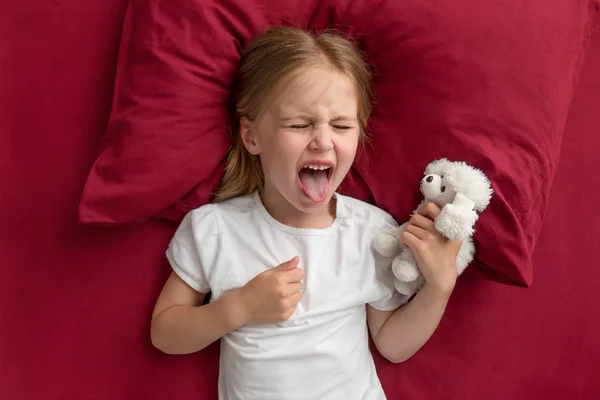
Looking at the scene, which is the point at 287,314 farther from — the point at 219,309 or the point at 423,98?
the point at 423,98

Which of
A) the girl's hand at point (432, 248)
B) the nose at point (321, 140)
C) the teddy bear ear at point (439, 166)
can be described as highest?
the nose at point (321, 140)

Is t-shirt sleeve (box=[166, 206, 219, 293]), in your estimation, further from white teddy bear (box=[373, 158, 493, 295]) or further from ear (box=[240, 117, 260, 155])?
white teddy bear (box=[373, 158, 493, 295])

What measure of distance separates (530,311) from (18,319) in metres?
1.00

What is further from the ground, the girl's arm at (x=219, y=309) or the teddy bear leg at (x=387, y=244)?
the teddy bear leg at (x=387, y=244)

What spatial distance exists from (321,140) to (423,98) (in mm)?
236

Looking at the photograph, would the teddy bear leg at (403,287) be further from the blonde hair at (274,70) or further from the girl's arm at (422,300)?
the blonde hair at (274,70)

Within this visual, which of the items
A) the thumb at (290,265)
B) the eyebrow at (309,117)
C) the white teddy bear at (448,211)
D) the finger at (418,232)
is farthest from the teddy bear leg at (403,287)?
the eyebrow at (309,117)

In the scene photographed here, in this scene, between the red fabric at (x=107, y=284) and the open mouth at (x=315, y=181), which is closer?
the open mouth at (x=315, y=181)

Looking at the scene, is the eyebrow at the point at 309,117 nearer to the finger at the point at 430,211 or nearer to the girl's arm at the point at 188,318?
the finger at the point at 430,211

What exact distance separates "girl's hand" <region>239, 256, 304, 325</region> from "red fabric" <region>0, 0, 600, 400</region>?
207 mm

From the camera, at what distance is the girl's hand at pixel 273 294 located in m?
0.96

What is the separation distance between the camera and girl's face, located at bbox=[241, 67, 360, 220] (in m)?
0.96

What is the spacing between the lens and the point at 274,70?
99cm

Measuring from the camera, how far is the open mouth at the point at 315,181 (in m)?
0.99
